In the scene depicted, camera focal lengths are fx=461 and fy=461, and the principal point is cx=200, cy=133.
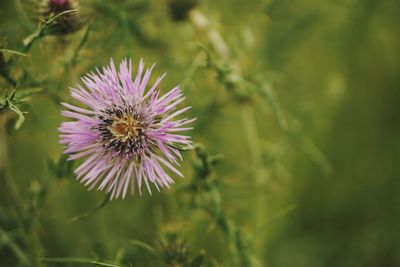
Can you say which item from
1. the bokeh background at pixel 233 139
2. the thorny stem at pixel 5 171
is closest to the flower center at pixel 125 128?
the bokeh background at pixel 233 139

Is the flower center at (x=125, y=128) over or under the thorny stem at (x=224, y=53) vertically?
under

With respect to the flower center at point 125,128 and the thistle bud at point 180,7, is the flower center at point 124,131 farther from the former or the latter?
the thistle bud at point 180,7

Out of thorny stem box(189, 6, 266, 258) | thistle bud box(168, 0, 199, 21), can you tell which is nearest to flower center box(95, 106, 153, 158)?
thorny stem box(189, 6, 266, 258)

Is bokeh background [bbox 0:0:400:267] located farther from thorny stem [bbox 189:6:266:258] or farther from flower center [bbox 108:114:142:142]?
flower center [bbox 108:114:142:142]

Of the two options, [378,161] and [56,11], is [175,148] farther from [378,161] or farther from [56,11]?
[378,161]

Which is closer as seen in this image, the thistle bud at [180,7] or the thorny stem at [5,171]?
the thorny stem at [5,171]

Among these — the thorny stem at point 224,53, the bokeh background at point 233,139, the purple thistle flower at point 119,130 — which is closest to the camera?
the purple thistle flower at point 119,130

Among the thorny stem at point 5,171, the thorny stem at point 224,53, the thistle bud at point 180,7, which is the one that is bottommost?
the thorny stem at point 5,171

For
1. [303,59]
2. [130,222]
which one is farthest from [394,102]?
[130,222]
